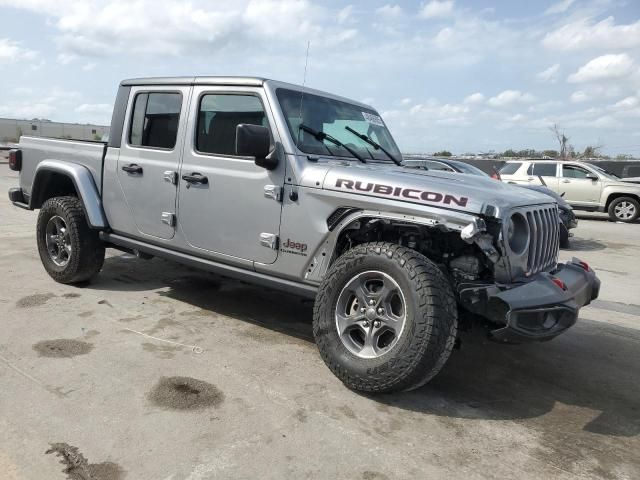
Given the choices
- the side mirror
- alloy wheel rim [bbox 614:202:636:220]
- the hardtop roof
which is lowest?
alloy wheel rim [bbox 614:202:636:220]

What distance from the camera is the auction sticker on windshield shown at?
15.9 feet

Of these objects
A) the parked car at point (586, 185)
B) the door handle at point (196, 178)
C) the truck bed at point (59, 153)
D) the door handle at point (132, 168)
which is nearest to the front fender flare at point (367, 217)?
the door handle at point (196, 178)

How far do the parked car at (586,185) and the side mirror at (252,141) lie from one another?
12.5 meters

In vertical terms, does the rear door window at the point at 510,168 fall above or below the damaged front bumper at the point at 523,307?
above

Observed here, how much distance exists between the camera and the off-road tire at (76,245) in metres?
5.18

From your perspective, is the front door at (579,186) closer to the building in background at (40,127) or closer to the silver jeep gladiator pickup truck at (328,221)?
the silver jeep gladiator pickup truck at (328,221)

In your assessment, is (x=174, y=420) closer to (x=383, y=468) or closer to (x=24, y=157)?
(x=383, y=468)

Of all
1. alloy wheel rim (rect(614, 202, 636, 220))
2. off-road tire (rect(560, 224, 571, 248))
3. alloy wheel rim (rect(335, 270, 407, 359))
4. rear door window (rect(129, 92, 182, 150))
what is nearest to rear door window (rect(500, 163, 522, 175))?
alloy wheel rim (rect(614, 202, 636, 220))

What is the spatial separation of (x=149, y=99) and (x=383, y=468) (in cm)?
376

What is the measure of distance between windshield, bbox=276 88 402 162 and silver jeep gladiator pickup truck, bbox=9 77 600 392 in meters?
0.01

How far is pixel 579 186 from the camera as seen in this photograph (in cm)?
1466

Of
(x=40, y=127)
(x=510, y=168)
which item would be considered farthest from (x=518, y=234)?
(x=40, y=127)

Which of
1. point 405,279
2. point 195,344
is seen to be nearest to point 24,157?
point 195,344

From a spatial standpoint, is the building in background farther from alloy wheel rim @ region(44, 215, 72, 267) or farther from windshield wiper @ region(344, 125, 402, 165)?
windshield wiper @ region(344, 125, 402, 165)
